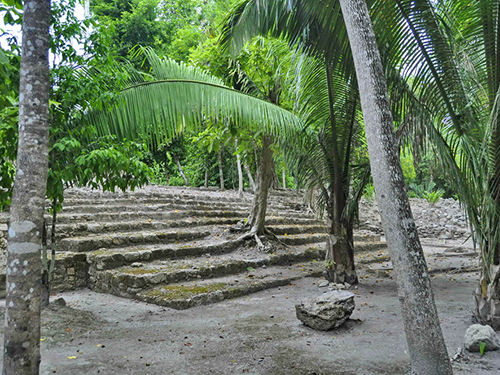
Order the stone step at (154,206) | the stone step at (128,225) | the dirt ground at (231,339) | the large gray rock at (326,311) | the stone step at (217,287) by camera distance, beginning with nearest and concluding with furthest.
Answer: the dirt ground at (231,339), the large gray rock at (326,311), the stone step at (217,287), the stone step at (128,225), the stone step at (154,206)

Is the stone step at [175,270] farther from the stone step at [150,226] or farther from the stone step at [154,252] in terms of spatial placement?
the stone step at [150,226]

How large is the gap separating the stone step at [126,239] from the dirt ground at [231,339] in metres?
1.06

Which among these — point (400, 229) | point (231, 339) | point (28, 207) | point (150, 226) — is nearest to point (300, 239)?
point (150, 226)

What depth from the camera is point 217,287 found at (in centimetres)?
663

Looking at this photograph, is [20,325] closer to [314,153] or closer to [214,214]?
[314,153]

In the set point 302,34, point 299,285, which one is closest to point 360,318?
point 299,285

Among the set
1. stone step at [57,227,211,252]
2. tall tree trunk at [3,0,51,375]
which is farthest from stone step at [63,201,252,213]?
tall tree trunk at [3,0,51,375]

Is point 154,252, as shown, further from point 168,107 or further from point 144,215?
point 168,107

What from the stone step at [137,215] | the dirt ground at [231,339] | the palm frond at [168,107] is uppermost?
the palm frond at [168,107]

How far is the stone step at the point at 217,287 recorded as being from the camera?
5997 millimetres

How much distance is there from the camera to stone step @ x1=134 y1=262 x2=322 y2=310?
600 cm

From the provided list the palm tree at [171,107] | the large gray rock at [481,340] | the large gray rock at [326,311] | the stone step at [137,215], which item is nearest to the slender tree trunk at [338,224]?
the palm tree at [171,107]

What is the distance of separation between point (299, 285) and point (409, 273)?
16.0 feet

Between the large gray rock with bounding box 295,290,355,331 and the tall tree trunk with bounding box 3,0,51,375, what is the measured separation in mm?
3068
